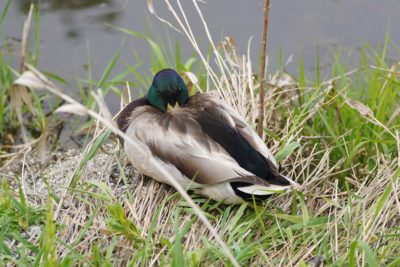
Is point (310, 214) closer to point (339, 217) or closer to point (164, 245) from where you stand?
point (339, 217)

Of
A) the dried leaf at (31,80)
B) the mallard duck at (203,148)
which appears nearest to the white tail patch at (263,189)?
the mallard duck at (203,148)

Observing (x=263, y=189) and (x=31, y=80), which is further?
(x=263, y=189)

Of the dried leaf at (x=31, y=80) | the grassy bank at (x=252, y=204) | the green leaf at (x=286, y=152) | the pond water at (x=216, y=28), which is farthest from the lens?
the pond water at (x=216, y=28)

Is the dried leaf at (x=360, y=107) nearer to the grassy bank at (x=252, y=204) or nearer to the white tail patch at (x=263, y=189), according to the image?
Result: the grassy bank at (x=252, y=204)

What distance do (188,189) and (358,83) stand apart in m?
1.75

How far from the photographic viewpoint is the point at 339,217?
140 inches

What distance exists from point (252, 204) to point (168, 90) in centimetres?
76

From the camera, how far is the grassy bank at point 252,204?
3381mm

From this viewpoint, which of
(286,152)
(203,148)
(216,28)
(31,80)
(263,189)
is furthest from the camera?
(216,28)

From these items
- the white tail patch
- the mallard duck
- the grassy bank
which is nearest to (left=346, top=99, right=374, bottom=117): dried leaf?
the grassy bank

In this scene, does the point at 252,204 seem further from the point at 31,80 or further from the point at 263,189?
the point at 31,80

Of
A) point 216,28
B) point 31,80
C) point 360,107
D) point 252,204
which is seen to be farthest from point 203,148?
point 216,28

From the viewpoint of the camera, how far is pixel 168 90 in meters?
4.08

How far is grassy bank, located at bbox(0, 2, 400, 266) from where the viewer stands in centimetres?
338
